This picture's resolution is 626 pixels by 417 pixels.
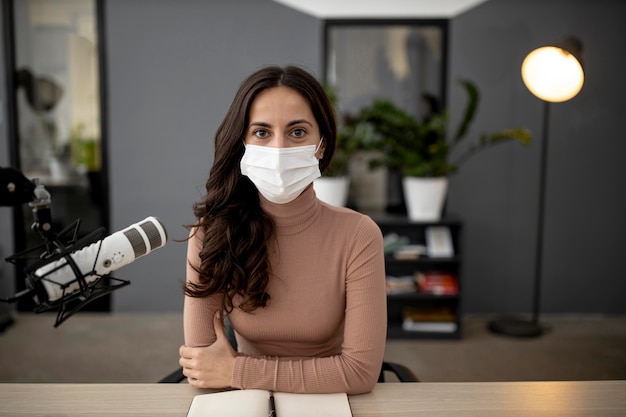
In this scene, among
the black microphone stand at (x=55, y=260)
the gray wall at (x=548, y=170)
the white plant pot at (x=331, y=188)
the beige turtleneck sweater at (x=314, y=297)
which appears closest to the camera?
the black microphone stand at (x=55, y=260)

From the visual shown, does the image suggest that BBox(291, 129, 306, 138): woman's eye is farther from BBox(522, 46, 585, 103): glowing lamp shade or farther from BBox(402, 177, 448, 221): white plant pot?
BBox(522, 46, 585, 103): glowing lamp shade

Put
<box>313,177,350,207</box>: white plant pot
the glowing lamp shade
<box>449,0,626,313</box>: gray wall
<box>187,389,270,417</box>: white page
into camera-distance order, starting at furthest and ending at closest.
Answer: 1. <box>449,0,626,313</box>: gray wall
2. <box>313,177,350,207</box>: white plant pot
3. the glowing lamp shade
4. <box>187,389,270,417</box>: white page

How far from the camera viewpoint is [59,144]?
427 cm

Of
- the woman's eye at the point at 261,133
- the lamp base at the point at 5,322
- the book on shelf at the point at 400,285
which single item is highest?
the woman's eye at the point at 261,133

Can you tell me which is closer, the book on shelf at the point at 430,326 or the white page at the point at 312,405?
the white page at the point at 312,405

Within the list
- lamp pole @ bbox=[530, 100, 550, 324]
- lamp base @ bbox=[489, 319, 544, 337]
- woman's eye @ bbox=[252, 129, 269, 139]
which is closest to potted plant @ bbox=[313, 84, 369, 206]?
lamp pole @ bbox=[530, 100, 550, 324]

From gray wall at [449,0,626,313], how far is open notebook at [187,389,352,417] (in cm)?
317

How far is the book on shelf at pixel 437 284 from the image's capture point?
389 centimetres

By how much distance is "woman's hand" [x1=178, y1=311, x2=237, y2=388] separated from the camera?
4.33 feet

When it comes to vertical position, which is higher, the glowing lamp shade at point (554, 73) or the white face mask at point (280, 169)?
the glowing lamp shade at point (554, 73)

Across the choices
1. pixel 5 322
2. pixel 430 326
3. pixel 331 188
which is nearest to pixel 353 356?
pixel 331 188

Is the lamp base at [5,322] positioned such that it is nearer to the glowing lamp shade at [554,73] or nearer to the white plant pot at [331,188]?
the white plant pot at [331,188]

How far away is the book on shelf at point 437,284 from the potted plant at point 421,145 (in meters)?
0.44

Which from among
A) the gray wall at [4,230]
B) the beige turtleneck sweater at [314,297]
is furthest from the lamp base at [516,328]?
the gray wall at [4,230]
